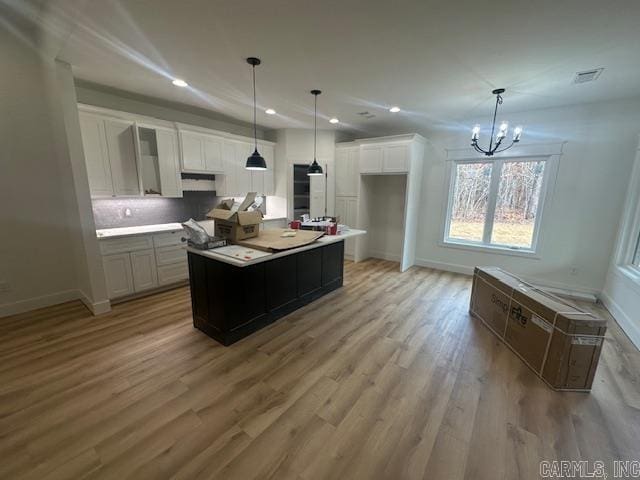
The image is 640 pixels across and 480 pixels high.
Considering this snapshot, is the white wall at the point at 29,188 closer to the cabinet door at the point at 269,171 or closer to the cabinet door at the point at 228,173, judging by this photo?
the cabinet door at the point at 228,173

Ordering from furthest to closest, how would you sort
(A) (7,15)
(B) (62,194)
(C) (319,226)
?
1. (C) (319,226)
2. (B) (62,194)
3. (A) (7,15)

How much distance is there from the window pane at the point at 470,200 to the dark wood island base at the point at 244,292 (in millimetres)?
3118

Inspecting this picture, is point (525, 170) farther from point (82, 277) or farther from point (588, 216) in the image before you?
point (82, 277)

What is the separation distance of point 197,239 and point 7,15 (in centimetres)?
287

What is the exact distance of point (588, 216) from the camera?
377 centimetres

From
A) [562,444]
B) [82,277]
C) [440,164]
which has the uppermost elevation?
[440,164]

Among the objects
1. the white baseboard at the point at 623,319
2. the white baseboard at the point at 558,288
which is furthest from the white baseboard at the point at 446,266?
the white baseboard at the point at 623,319

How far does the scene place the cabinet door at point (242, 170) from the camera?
4797 mm

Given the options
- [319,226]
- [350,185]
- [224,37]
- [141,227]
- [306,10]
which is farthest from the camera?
[350,185]

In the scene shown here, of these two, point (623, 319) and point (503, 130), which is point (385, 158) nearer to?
point (503, 130)

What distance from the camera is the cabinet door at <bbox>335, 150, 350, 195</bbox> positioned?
536 centimetres

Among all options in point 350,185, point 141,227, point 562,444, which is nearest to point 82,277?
point 141,227

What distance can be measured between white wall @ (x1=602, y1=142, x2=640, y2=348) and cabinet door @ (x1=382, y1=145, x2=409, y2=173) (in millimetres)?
2875

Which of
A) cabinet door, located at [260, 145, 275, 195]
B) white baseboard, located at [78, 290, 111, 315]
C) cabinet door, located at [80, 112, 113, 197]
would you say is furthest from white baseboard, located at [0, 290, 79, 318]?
cabinet door, located at [260, 145, 275, 195]
